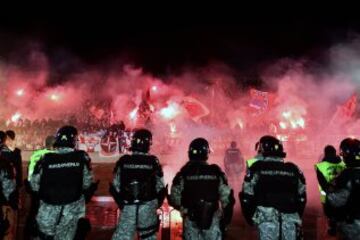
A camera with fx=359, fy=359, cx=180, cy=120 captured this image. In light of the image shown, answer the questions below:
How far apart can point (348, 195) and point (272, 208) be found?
0.97 m

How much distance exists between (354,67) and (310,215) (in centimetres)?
1591

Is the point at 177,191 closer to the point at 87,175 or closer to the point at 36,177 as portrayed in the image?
the point at 87,175

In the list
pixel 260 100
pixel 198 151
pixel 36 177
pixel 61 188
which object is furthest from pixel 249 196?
pixel 260 100

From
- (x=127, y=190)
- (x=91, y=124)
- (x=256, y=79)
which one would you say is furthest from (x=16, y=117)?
(x=127, y=190)

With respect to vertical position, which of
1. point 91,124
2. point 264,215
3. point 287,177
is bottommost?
point 264,215

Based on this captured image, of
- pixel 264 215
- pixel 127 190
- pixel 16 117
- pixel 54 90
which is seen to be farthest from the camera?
pixel 54 90

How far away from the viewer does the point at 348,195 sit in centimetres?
461

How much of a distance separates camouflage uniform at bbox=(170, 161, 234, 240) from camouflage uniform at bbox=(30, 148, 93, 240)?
1.35m

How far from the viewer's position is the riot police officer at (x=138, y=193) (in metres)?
5.09

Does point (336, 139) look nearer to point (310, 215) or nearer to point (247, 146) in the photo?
point (247, 146)

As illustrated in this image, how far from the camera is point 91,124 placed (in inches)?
1069

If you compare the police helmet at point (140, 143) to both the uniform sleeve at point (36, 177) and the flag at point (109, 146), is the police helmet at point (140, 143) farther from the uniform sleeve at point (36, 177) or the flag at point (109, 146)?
the flag at point (109, 146)

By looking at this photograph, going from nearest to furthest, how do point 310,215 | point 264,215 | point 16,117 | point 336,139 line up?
point 264,215 < point 310,215 < point 336,139 < point 16,117

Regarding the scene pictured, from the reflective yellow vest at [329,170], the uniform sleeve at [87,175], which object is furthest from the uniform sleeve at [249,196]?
the uniform sleeve at [87,175]
